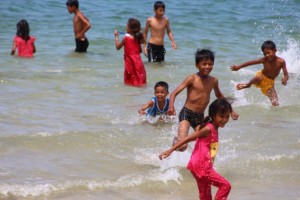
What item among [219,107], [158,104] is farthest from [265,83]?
[219,107]

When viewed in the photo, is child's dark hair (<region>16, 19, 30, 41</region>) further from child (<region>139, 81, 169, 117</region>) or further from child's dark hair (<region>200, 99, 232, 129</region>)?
child's dark hair (<region>200, 99, 232, 129</region>)

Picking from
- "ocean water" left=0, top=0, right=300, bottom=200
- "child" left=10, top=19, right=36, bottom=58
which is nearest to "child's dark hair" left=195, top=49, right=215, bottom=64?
"ocean water" left=0, top=0, right=300, bottom=200

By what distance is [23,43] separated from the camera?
516 inches

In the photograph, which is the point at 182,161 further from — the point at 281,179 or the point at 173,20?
the point at 173,20

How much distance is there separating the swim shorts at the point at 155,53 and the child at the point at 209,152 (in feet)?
25.5

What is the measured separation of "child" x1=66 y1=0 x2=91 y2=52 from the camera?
1346cm

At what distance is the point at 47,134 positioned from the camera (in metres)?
7.41

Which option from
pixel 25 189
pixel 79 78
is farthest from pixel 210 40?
pixel 25 189

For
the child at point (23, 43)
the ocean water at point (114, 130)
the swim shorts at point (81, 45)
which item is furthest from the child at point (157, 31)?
the child at point (23, 43)

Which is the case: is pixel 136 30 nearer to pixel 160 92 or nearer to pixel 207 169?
pixel 160 92

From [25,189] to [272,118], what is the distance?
165 inches

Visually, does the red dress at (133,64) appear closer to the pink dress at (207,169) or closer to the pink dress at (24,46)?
the pink dress at (24,46)

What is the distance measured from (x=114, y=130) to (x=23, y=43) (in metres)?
5.71

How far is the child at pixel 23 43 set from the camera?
13.1 m
